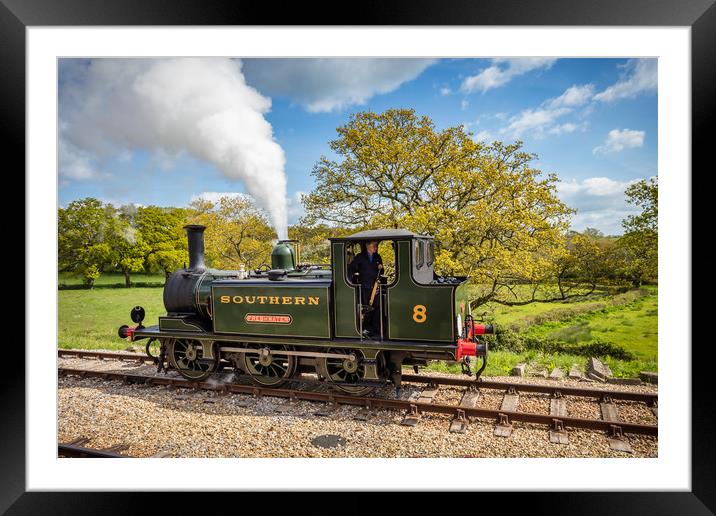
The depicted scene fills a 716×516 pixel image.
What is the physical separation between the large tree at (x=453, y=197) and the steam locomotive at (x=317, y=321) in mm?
2653

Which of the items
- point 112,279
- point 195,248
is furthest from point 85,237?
point 195,248

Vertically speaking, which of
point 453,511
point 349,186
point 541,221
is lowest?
point 453,511

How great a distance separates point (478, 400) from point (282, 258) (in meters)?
4.13


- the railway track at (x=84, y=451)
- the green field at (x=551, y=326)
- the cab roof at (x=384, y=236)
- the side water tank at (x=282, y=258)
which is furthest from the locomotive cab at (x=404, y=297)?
the railway track at (x=84, y=451)

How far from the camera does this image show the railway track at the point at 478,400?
500 centimetres

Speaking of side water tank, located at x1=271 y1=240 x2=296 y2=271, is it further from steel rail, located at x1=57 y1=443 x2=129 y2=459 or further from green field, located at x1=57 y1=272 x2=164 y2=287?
green field, located at x1=57 y1=272 x2=164 y2=287

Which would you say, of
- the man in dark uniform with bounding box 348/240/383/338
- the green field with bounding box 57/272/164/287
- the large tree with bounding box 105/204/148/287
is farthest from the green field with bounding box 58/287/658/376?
the man in dark uniform with bounding box 348/240/383/338

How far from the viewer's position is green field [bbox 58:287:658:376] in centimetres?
780

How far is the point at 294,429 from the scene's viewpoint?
207 inches

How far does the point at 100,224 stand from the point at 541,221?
36.0 feet

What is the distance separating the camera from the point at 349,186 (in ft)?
32.5

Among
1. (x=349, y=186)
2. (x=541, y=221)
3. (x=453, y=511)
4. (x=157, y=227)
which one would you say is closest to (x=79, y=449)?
(x=453, y=511)
